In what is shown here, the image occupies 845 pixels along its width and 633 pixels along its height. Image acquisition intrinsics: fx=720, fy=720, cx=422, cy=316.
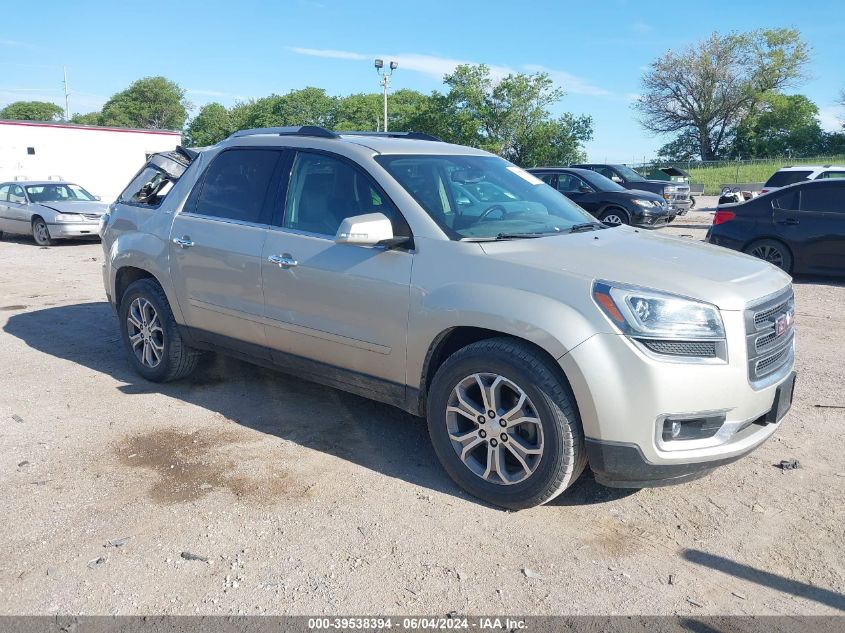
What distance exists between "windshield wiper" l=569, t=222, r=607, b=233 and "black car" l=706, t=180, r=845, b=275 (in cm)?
673

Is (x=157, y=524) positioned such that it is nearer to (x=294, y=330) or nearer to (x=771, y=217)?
(x=294, y=330)

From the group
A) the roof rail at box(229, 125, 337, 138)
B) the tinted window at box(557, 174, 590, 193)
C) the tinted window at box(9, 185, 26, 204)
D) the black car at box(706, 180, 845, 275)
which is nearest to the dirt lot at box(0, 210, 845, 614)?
the roof rail at box(229, 125, 337, 138)

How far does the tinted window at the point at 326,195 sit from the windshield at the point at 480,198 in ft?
0.61

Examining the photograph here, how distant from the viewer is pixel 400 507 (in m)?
3.67

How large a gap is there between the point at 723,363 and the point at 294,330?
8.09 ft

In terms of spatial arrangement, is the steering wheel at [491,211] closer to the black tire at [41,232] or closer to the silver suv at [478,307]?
the silver suv at [478,307]

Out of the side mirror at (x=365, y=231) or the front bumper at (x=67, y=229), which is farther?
the front bumper at (x=67, y=229)

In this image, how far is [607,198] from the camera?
16.6 metres

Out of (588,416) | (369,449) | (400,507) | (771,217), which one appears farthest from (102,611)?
(771,217)

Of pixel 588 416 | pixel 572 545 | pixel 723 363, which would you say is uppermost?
pixel 723 363

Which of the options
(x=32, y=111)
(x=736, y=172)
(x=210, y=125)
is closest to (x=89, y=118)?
(x=32, y=111)

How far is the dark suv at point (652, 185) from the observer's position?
68.8 ft

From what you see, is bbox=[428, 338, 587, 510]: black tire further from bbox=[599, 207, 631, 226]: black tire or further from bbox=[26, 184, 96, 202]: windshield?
bbox=[26, 184, 96, 202]: windshield

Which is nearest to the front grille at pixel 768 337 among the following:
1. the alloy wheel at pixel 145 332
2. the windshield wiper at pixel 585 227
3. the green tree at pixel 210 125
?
the windshield wiper at pixel 585 227
